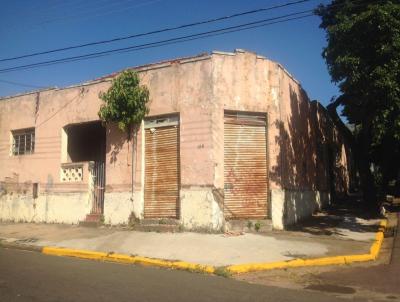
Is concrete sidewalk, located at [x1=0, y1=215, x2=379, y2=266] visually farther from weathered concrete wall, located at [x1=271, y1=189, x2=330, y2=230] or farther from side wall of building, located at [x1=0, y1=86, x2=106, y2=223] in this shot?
side wall of building, located at [x1=0, y1=86, x2=106, y2=223]

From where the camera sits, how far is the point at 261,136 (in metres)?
13.7

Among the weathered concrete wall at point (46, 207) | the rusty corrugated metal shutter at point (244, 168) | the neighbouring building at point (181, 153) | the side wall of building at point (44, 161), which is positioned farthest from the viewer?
the side wall of building at point (44, 161)

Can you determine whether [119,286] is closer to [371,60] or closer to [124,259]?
[124,259]

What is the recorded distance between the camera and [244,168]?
1332 cm

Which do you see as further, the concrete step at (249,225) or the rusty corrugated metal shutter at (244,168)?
the rusty corrugated metal shutter at (244,168)

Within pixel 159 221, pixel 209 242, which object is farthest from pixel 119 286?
pixel 159 221

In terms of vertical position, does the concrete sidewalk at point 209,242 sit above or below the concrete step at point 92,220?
below

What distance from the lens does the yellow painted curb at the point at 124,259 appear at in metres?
8.84

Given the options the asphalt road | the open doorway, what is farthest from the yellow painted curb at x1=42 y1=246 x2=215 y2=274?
the open doorway

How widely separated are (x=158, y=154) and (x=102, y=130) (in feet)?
13.2

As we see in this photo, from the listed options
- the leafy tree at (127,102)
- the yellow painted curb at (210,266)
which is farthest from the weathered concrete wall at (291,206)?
the leafy tree at (127,102)

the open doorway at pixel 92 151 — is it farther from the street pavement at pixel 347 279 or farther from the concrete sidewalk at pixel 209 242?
the street pavement at pixel 347 279

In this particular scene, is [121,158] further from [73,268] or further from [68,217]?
[73,268]

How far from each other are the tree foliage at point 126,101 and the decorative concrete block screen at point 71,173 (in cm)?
249
